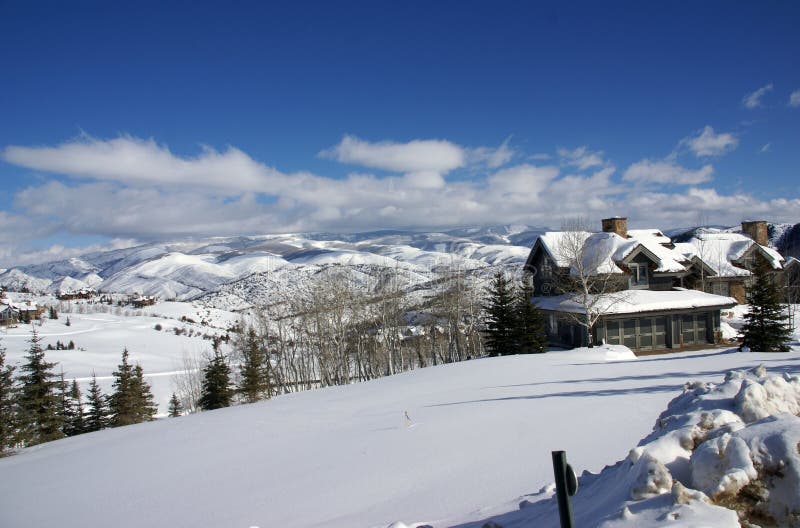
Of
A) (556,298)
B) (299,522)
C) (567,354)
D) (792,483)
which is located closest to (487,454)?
(299,522)

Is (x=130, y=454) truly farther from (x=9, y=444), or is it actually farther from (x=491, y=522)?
(x=9, y=444)

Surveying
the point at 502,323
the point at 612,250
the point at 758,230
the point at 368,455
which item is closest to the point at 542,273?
the point at 612,250

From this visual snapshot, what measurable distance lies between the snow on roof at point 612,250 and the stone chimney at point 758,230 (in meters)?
11.6

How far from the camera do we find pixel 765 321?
66.3 ft

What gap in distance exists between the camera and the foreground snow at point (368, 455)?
279 inches

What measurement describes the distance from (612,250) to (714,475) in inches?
1117

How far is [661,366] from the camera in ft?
50.6

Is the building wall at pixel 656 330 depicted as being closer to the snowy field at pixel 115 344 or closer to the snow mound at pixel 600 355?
the snow mound at pixel 600 355

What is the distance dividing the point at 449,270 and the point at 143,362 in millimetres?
56583

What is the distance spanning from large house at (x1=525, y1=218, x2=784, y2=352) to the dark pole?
23069 mm

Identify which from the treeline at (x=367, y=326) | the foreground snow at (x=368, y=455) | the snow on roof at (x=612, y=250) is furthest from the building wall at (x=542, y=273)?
the foreground snow at (x=368, y=455)

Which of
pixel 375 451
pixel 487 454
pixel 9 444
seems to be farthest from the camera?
pixel 9 444

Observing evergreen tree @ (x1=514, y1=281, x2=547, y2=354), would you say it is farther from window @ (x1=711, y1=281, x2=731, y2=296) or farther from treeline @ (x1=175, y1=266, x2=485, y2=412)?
window @ (x1=711, y1=281, x2=731, y2=296)

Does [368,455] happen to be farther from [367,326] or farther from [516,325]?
[367,326]
